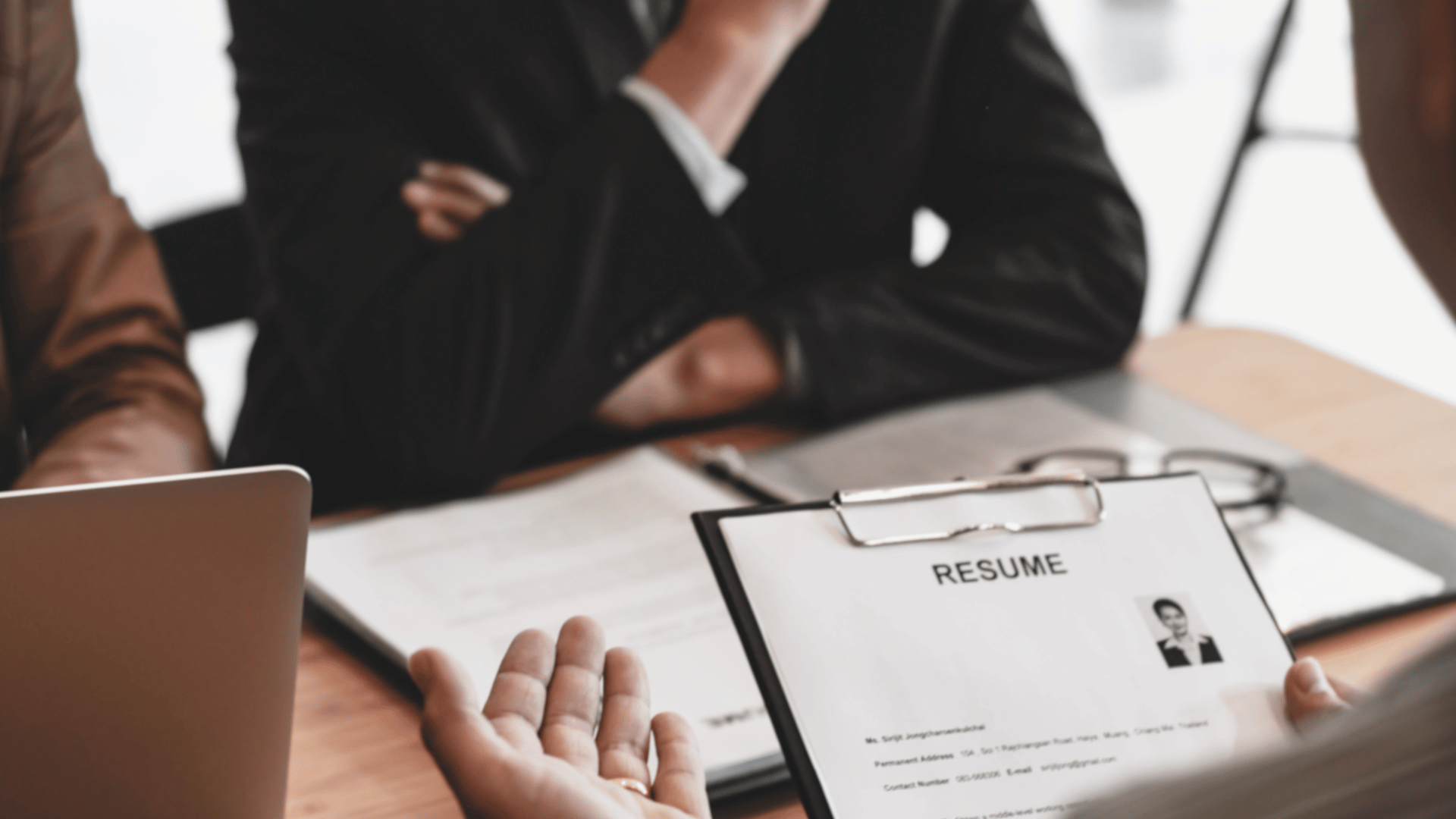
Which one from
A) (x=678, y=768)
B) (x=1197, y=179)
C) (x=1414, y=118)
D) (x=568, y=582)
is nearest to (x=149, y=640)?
(x=678, y=768)

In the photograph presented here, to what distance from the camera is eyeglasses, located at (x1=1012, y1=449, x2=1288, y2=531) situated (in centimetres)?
92

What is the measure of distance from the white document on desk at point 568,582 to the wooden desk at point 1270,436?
0.04 meters

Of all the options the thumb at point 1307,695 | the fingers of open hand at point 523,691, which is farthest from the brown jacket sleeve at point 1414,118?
the fingers of open hand at point 523,691

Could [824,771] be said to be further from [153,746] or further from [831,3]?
[831,3]

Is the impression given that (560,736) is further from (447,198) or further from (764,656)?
(447,198)

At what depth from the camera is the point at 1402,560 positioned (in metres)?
0.88

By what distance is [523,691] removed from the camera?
0.57 meters

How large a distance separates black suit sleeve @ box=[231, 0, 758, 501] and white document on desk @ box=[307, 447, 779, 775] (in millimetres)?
120

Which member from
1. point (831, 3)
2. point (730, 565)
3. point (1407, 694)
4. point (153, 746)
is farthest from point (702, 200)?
point (1407, 694)

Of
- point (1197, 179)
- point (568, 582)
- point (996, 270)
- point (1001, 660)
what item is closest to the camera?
point (1001, 660)

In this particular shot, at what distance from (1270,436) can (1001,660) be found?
0.59 meters

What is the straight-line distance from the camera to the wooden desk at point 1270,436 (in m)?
0.66

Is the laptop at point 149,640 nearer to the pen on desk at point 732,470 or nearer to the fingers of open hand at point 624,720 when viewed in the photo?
Answer: the fingers of open hand at point 624,720

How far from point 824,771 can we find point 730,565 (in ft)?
0.36
